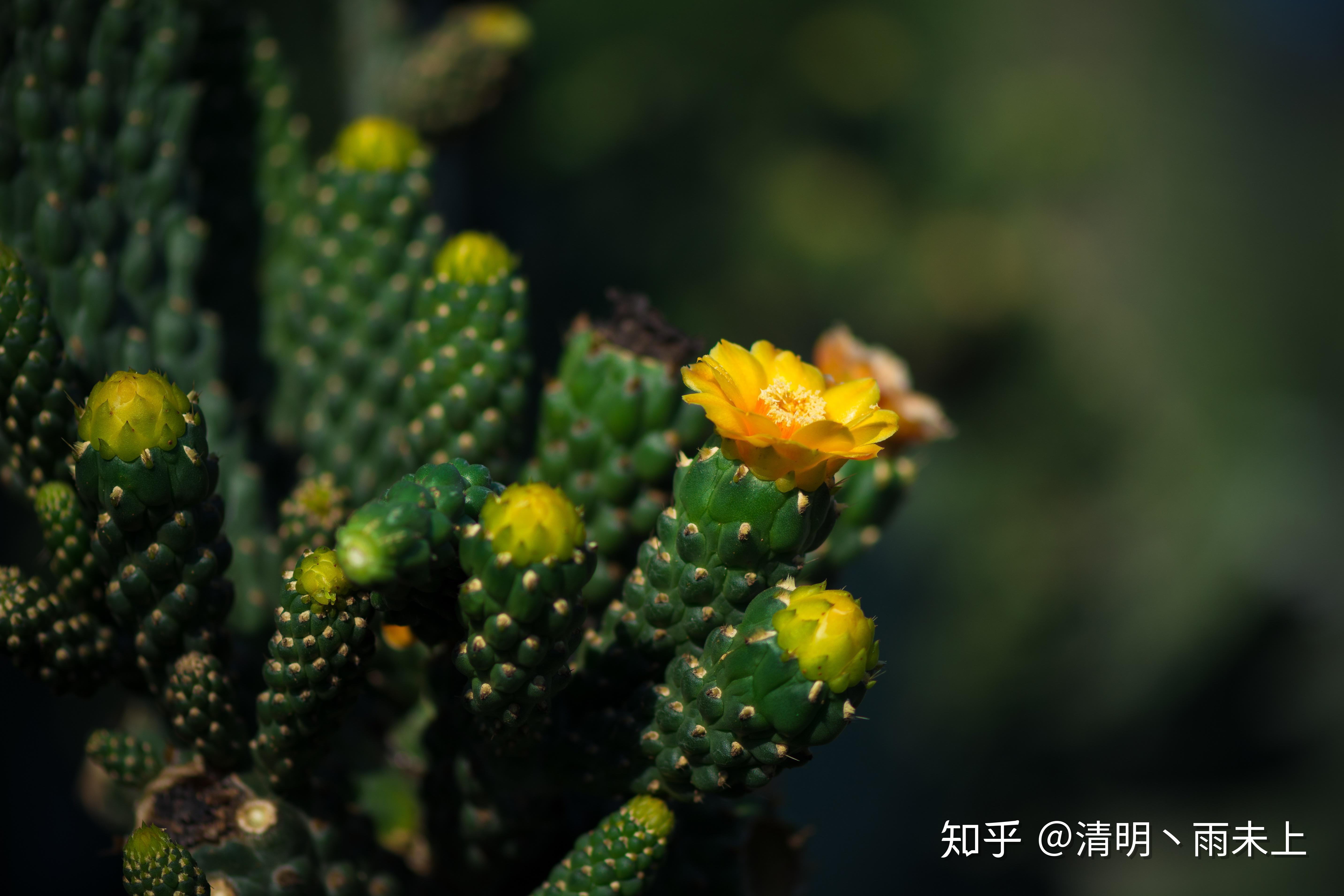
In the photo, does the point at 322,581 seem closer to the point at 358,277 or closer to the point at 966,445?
the point at 358,277

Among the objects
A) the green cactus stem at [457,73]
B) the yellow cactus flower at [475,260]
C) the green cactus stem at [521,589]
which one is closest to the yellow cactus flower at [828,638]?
the green cactus stem at [521,589]

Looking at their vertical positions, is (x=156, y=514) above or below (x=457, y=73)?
below

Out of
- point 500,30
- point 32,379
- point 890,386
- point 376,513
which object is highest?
point 500,30

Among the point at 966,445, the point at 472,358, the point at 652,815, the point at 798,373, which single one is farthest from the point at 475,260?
the point at 966,445

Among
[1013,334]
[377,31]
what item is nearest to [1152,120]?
[1013,334]

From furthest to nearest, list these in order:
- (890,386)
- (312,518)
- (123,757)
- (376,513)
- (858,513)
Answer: (890,386) → (858,513) → (312,518) → (123,757) → (376,513)

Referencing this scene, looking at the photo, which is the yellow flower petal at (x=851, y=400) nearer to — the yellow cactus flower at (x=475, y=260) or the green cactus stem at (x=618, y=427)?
the green cactus stem at (x=618, y=427)
